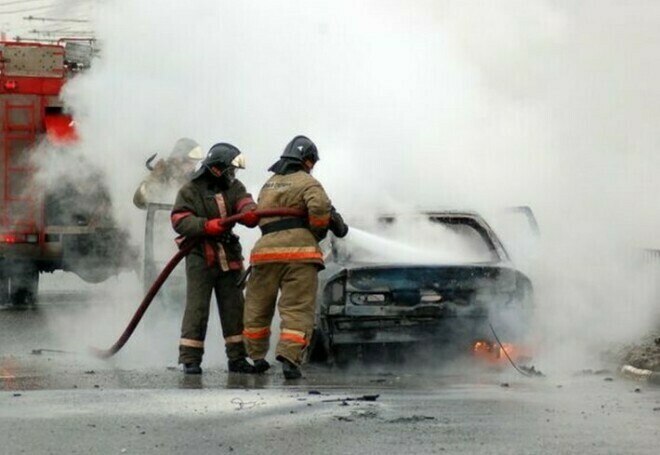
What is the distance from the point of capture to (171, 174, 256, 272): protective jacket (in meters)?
11.6

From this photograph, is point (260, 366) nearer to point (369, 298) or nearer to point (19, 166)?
point (369, 298)

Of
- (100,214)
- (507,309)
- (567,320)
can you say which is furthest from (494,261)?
(100,214)

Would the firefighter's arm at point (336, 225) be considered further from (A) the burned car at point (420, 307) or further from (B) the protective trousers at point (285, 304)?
(A) the burned car at point (420, 307)

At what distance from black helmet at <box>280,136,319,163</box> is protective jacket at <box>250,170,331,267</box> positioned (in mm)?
120

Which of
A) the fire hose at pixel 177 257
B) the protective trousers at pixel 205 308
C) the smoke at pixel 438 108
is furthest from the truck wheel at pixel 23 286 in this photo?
the protective trousers at pixel 205 308

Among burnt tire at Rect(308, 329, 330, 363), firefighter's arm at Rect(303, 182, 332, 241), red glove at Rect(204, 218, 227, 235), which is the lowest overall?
burnt tire at Rect(308, 329, 330, 363)

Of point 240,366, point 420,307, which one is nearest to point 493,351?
point 420,307

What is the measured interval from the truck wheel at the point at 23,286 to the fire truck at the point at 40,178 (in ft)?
2.46

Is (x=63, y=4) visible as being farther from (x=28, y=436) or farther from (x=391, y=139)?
(x=28, y=436)

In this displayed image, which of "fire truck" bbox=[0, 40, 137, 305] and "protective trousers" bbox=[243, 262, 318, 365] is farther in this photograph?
"fire truck" bbox=[0, 40, 137, 305]

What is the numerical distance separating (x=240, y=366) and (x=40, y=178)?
9.50 metres

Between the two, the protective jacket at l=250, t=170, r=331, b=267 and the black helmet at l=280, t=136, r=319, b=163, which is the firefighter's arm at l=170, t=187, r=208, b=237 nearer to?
the protective jacket at l=250, t=170, r=331, b=267

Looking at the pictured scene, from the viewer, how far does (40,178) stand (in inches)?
811

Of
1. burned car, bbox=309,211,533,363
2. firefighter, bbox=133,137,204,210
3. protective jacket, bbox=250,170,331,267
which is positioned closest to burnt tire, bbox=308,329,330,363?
burned car, bbox=309,211,533,363
